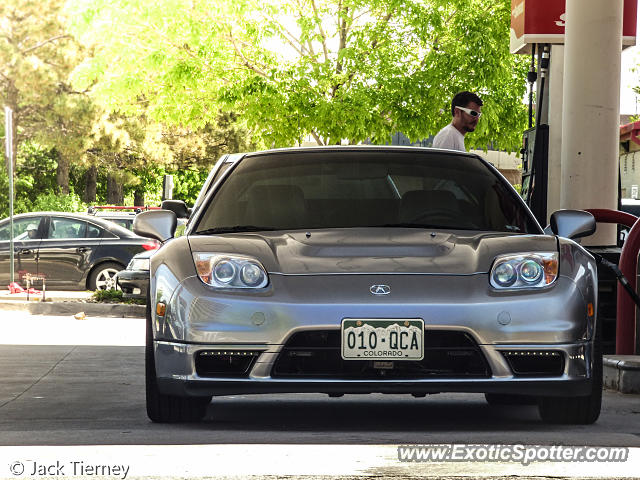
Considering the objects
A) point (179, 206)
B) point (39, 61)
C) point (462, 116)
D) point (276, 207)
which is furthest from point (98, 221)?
point (39, 61)

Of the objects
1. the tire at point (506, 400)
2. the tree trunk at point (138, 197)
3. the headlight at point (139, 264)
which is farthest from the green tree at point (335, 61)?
the tree trunk at point (138, 197)

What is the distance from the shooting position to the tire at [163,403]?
6.06 meters

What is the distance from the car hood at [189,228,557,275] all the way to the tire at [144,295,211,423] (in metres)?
0.55

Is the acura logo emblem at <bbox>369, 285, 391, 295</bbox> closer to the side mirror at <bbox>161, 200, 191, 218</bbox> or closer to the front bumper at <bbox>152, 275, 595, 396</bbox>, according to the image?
the front bumper at <bbox>152, 275, 595, 396</bbox>

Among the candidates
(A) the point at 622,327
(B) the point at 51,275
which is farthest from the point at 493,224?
(B) the point at 51,275

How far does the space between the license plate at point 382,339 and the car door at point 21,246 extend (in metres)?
15.2

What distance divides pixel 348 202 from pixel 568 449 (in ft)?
7.03

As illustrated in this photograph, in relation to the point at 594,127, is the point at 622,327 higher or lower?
lower

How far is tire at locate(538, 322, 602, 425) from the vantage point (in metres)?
6.02

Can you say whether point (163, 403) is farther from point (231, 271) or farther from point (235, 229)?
point (235, 229)

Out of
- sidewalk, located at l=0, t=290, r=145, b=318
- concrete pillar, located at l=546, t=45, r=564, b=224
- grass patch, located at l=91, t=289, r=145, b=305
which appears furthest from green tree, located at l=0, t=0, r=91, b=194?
concrete pillar, located at l=546, t=45, r=564, b=224

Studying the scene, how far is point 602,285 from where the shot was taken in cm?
980

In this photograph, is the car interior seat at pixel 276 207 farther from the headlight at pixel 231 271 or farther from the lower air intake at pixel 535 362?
the lower air intake at pixel 535 362

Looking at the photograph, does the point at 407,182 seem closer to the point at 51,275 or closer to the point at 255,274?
the point at 255,274
